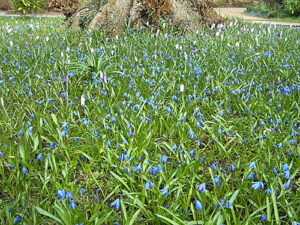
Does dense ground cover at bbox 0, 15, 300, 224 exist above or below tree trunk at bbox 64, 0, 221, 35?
below

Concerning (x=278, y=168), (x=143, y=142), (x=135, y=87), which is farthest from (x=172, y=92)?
(x=278, y=168)

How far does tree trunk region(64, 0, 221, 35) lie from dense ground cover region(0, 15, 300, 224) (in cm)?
172

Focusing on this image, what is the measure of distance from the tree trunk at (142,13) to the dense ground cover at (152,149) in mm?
1721

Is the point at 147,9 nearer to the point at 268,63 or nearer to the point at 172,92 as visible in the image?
the point at 268,63

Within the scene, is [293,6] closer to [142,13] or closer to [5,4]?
[142,13]

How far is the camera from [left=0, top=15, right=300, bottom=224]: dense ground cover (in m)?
1.71

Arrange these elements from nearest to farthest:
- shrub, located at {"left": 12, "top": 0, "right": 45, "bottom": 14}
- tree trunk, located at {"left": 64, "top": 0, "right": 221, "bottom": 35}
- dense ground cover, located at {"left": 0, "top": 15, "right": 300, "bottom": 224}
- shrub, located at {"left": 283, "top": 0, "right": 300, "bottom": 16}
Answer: dense ground cover, located at {"left": 0, "top": 15, "right": 300, "bottom": 224} < tree trunk, located at {"left": 64, "top": 0, "right": 221, "bottom": 35} < shrub, located at {"left": 12, "top": 0, "right": 45, "bottom": 14} < shrub, located at {"left": 283, "top": 0, "right": 300, "bottom": 16}

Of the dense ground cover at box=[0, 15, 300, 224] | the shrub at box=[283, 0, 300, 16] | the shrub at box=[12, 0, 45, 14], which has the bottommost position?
the dense ground cover at box=[0, 15, 300, 224]

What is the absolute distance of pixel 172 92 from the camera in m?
3.40

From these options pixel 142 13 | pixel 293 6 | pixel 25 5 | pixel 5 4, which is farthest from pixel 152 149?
pixel 5 4

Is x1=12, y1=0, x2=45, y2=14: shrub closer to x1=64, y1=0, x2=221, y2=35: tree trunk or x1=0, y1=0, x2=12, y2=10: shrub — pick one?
x1=0, y1=0, x2=12, y2=10: shrub

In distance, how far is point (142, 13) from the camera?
20.1 ft

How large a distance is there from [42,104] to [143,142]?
1302 mm

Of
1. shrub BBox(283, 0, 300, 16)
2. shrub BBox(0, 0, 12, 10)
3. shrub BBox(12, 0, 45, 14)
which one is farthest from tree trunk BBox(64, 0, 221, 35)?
shrub BBox(0, 0, 12, 10)
